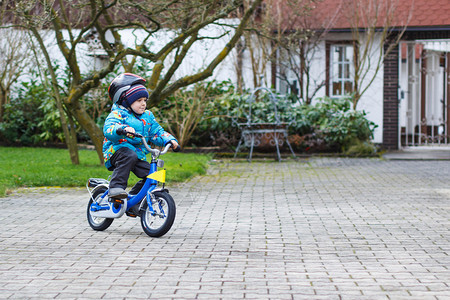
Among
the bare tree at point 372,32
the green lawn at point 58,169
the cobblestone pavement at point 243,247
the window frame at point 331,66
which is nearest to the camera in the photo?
the cobblestone pavement at point 243,247

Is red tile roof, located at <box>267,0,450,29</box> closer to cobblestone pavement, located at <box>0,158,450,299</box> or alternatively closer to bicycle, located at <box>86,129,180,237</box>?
cobblestone pavement, located at <box>0,158,450,299</box>

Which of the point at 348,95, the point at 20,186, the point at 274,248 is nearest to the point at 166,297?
the point at 274,248

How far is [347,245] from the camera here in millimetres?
5871

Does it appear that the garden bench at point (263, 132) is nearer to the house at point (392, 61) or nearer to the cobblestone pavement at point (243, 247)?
the house at point (392, 61)

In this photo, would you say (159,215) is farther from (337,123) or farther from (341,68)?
(341,68)

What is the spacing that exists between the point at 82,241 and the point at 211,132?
10735mm

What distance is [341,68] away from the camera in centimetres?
1828

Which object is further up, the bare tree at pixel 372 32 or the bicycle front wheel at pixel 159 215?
the bare tree at pixel 372 32

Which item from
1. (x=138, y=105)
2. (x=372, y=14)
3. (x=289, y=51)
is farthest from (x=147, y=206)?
(x=372, y=14)

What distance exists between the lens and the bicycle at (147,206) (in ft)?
20.2

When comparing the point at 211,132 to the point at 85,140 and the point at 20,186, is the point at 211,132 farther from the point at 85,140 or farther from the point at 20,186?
the point at 20,186

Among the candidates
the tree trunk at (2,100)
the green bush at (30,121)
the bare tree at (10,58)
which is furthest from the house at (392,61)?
the tree trunk at (2,100)

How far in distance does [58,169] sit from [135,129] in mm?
5222

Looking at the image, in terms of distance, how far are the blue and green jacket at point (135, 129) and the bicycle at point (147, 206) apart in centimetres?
21
